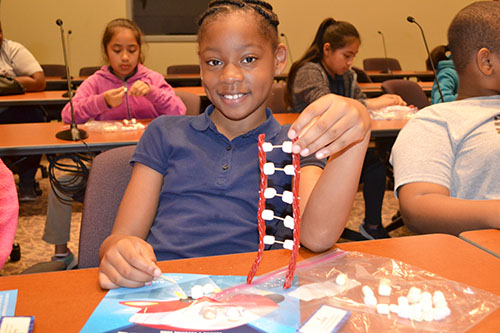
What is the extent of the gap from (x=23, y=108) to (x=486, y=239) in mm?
3771

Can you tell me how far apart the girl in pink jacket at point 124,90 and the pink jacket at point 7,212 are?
142 centimetres

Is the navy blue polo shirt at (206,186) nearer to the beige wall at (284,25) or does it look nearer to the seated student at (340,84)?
the seated student at (340,84)

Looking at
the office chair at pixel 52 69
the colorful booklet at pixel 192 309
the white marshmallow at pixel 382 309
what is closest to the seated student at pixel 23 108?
the office chair at pixel 52 69

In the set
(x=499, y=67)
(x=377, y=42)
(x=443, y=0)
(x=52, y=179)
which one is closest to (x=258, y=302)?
(x=499, y=67)

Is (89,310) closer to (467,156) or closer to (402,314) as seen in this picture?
(402,314)

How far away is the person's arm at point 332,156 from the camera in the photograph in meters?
0.78

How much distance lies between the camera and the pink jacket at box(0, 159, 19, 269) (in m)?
1.17

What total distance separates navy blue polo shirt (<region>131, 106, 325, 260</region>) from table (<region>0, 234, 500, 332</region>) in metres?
0.20

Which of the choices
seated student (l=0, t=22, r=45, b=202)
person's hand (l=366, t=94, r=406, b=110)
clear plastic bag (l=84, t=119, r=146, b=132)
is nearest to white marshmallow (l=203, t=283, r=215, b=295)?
clear plastic bag (l=84, t=119, r=146, b=132)

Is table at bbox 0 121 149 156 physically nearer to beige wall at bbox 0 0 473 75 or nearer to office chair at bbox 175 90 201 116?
office chair at bbox 175 90 201 116

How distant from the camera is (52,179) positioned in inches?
88.7

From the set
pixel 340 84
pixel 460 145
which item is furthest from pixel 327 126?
pixel 340 84

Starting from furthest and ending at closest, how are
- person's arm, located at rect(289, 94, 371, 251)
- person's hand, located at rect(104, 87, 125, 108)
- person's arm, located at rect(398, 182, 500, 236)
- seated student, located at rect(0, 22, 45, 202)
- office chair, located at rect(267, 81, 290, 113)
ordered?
seated student, located at rect(0, 22, 45, 202), office chair, located at rect(267, 81, 290, 113), person's hand, located at rect(104, 87, 125, 108), person's arm, located at rect(398, 182, 500, 236), person's arm, located at rect(289, 94, 371, 251)

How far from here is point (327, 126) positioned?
2.56 ft
